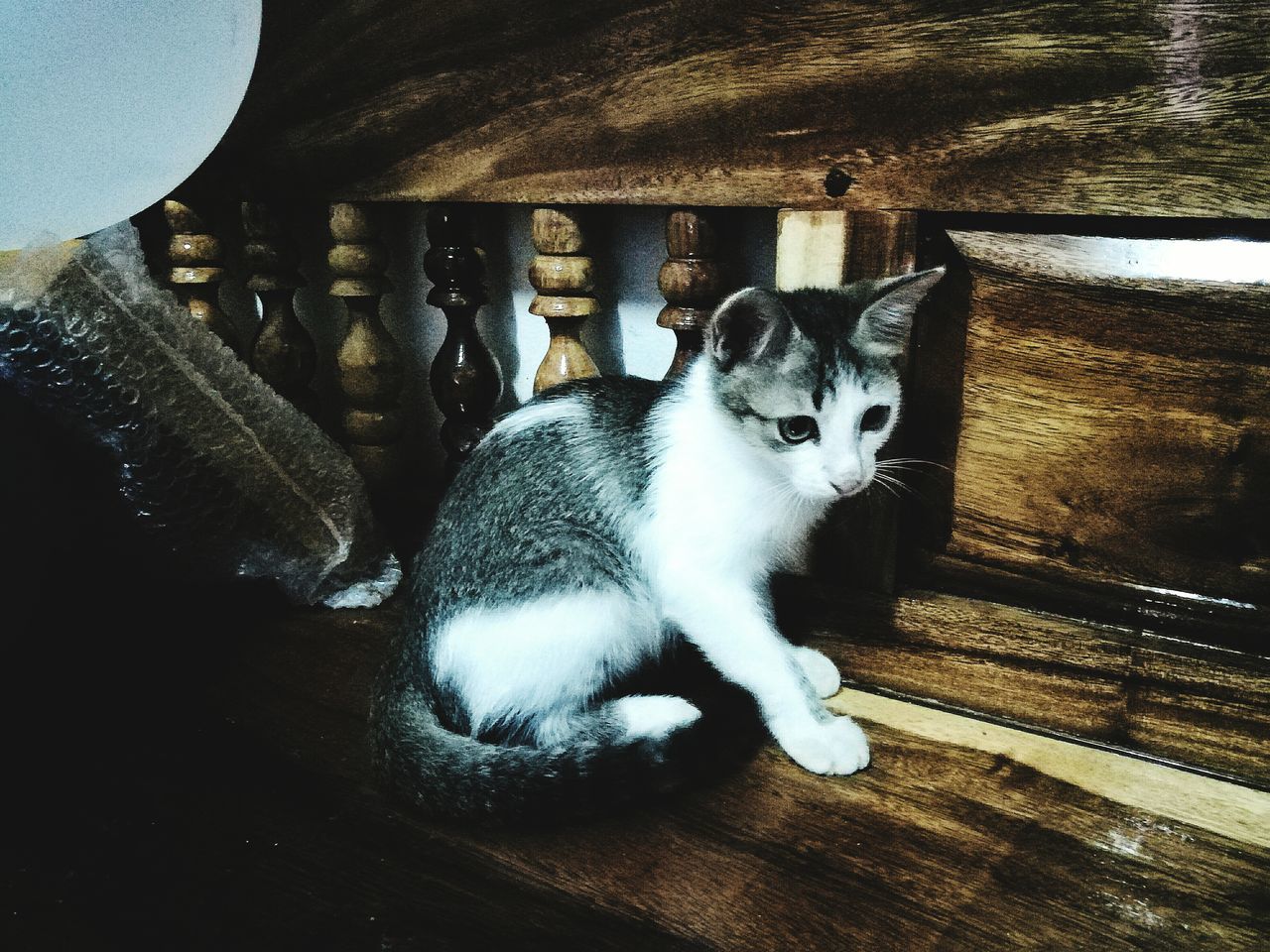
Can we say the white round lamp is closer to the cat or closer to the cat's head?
the cat

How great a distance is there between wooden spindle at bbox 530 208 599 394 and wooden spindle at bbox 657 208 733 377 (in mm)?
121

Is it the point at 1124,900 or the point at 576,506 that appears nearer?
the point at 1124,900

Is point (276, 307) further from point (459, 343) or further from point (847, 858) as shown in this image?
point (847, 858)

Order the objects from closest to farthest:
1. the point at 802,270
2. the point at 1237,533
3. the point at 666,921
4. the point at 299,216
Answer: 1. the point at 666,921
2. the point at 1237,533
3. the point at 802,270
4. the point at 299,216

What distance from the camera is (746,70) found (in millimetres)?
979

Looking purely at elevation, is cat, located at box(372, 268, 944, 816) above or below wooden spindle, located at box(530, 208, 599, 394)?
below

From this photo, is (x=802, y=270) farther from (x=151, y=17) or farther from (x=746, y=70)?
(x=151, y=17)

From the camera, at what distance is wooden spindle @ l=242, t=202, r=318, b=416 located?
137 cm

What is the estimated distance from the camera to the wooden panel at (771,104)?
81cm

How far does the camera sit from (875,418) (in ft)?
3.08

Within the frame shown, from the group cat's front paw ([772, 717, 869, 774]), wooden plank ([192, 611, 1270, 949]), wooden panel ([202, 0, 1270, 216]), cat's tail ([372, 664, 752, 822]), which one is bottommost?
wooden plank ([192, 611, 1270, 949])

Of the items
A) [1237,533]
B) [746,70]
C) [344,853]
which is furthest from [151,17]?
[1237,533]

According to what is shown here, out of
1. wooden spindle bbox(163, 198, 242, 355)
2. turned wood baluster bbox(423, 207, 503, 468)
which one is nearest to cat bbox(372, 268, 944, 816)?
turned wood baluster bbox(423, 207, 503, 468)

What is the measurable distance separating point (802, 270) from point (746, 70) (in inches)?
9.0
